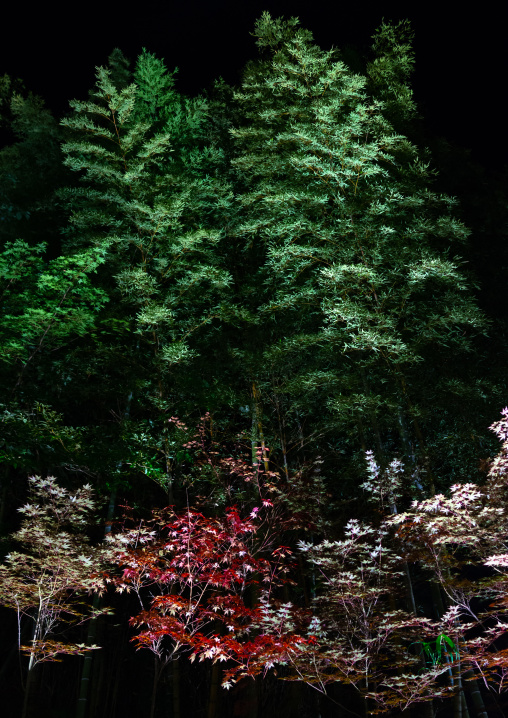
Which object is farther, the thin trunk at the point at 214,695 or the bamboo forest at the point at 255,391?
the thin trunk at the point at 214,695

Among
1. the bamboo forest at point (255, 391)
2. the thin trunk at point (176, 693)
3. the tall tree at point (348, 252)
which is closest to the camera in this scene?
the bamboo forest at point (255, 391)

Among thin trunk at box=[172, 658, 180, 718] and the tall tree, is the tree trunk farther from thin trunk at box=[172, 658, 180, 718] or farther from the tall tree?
the tall tree

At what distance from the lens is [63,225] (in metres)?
8.68

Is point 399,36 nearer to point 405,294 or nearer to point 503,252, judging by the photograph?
point 503,252

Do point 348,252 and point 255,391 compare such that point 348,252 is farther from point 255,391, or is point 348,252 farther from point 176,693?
point 176,693

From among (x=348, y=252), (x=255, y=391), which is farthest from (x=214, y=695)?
(x=348, y=252)

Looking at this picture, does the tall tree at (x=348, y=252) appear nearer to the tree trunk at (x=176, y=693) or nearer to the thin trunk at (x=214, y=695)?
the thin trunk at (x=214, y=695)

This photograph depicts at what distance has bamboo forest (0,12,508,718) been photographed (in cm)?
486

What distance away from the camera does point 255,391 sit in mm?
7582

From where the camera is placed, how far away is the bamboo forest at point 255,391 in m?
4.86

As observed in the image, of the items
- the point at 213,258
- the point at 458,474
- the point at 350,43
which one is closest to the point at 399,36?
the point at 350,43

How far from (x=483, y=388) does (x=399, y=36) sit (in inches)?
209

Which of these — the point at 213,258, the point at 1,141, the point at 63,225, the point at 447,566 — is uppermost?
the point at 1,141

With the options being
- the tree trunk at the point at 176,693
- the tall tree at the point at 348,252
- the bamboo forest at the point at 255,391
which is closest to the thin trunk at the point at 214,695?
the bamboo forest at the point at 255,391
